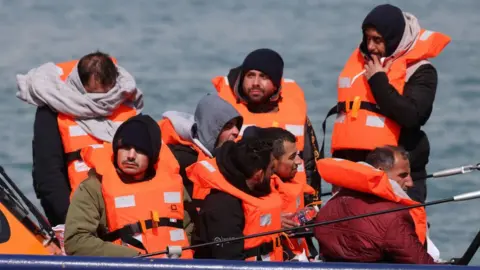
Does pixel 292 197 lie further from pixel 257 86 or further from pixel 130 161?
pixel 130 161

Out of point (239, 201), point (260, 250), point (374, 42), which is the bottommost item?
point (260, 250)

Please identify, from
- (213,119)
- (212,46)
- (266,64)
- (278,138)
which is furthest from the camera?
(212,46)

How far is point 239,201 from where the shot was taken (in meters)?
5.87

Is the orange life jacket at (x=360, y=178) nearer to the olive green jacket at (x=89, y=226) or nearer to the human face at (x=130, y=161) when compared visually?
the human face at (x=130, y=161)

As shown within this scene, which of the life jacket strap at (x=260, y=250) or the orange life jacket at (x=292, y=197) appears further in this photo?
the orange life jacket at (x=292, y=197)

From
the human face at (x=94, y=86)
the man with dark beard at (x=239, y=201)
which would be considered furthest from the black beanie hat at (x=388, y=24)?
the human face at (x=94, y=86)

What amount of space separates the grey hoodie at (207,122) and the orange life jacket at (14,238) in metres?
1.06

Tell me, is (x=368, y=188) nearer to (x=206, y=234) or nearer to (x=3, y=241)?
(x=206, y=234)

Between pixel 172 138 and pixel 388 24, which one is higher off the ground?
pixel 388 24

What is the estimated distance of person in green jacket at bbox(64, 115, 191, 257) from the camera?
18.7 ft

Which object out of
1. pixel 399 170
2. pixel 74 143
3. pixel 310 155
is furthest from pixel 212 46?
pixel 399 170

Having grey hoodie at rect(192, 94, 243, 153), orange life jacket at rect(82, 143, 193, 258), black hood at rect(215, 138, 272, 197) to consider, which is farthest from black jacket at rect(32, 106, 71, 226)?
black hood at rect(215, 138, 272, 197)

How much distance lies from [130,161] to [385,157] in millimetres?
1075

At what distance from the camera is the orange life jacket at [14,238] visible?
569 centimetres
